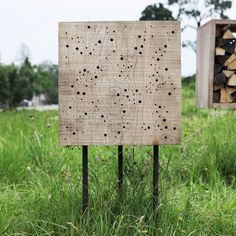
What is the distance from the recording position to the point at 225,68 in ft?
13.7

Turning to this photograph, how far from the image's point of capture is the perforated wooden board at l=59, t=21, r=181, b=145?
2.51m

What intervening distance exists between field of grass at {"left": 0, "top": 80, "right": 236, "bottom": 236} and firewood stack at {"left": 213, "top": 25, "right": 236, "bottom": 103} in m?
0.36

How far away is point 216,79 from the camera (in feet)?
13.4

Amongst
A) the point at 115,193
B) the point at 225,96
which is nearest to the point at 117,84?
the point at 115,193

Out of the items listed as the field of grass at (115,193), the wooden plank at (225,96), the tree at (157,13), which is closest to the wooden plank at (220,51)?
the wooden plank at (225,96)

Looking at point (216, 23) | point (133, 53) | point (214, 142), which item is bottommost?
point (214, 142)

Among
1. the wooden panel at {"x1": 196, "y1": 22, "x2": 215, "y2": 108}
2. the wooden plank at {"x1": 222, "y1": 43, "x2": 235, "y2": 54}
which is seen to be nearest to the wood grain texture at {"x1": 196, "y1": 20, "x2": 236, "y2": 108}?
the wooden panel at {"x1": 196, "y1": 22, "x2": 215, "y2": 108}

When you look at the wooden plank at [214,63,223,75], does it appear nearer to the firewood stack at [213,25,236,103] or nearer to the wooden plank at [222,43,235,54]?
the firewood stack at [213,25,236,103]

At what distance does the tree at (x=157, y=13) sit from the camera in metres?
21.4

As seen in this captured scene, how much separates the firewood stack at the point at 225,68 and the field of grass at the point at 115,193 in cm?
36

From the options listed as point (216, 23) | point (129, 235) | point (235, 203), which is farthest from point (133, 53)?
point (216, 23)

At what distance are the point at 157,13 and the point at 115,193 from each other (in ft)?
63.9

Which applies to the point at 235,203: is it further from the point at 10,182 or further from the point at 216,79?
the point at 10,182

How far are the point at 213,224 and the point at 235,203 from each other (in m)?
0.40
